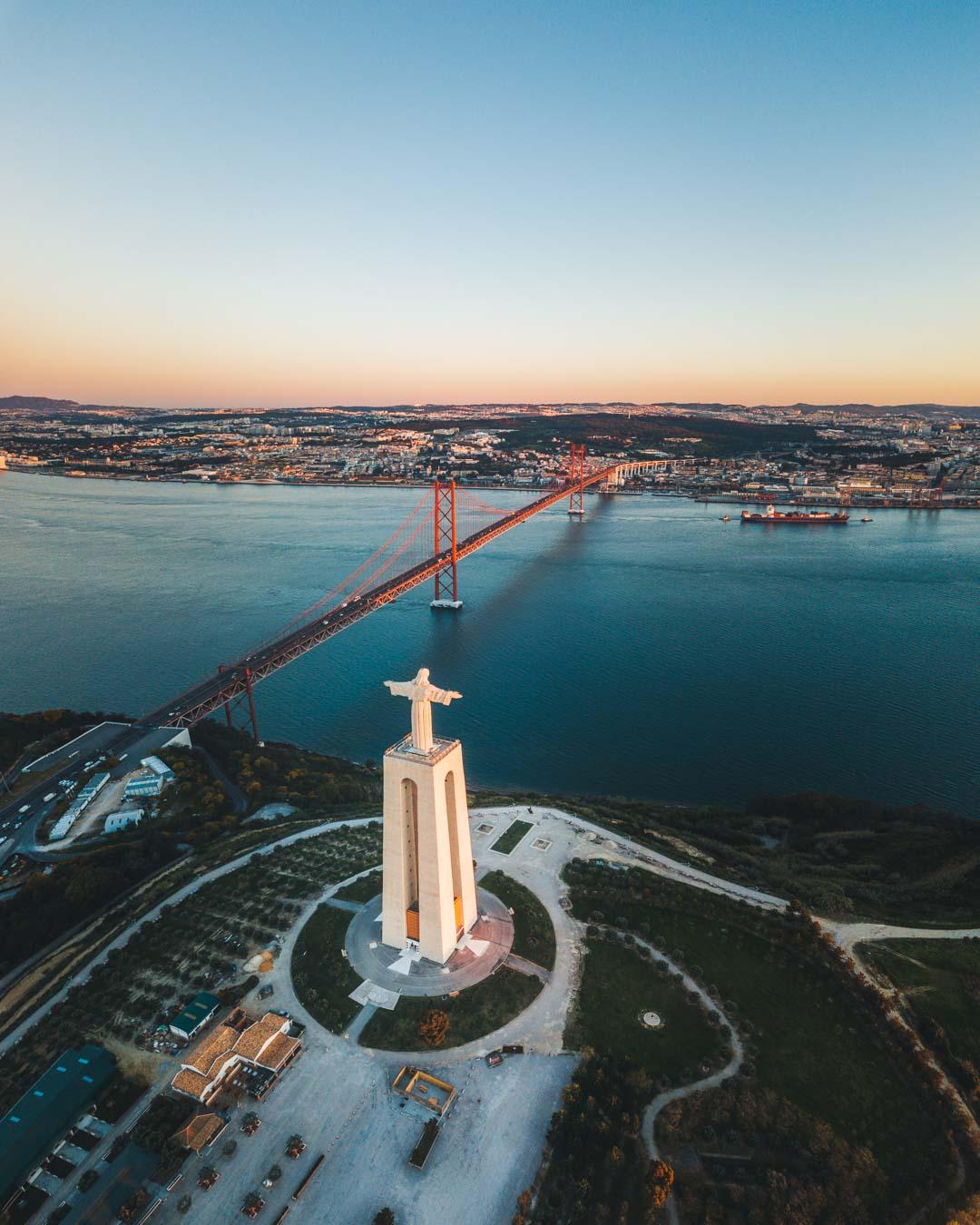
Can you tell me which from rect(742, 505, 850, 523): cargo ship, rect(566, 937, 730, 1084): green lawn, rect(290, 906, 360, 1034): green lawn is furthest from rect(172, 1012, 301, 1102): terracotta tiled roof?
rect(742, 505, 850, 523): cargo ship

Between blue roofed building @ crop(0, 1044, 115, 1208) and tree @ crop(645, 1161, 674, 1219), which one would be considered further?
blue roofed building @ crop(0, 1044, 115, 1208)

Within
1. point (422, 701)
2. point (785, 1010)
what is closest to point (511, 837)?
point (422, 701)

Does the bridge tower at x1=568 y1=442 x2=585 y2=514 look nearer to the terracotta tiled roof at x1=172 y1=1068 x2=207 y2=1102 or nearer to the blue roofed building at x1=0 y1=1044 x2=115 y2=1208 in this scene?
the terracotta tiled roof at x1=172 y1=1068 x2=207 y2=1102

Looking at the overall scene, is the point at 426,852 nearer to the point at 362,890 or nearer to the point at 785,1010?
the point at 362,890

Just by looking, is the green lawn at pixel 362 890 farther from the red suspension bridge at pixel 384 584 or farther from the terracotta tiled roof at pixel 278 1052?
the red suspension bridge at pixel 384 584

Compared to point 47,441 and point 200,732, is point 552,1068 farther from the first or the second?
point 47,441
